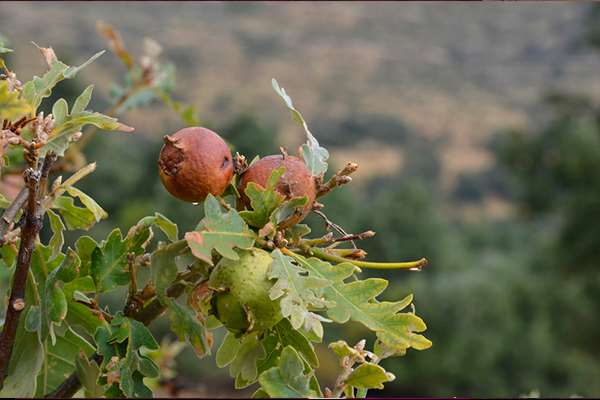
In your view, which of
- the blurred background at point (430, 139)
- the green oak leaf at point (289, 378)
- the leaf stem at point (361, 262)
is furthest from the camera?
the blurred background at point (430, 139)

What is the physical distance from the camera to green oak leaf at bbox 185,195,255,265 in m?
0.70

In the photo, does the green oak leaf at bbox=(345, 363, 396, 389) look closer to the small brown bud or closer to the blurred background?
the small brown bud

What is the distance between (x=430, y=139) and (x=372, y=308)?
3627 cm

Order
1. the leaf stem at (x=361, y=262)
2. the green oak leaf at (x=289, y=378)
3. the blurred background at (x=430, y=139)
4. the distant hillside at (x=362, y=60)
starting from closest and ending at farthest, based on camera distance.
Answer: the green oak leaf at (x=289, y=378), the leaf stem at (x=361, y=262), the blurred background at (x=430, y=139), the distant hillside at (x=362, y=60)

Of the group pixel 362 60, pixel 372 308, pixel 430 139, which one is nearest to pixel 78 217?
pixel 372 308

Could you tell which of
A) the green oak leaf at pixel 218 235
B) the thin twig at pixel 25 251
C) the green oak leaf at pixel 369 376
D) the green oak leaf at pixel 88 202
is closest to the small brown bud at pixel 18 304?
the thin twig at pixel 25 251

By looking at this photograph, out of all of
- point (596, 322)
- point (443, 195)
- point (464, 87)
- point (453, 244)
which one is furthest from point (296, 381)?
point (464, 87)

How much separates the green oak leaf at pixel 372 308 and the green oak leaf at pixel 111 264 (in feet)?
0.71

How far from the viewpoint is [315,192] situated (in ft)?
2.65

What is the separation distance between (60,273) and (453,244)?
67.6 feet

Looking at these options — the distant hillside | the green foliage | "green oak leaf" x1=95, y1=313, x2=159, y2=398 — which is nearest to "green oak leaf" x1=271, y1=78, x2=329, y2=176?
the green foliage

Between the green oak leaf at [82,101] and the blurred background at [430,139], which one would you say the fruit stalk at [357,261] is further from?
the blurred background at [430,139]

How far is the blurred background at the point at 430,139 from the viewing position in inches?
506

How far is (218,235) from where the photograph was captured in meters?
0.71
